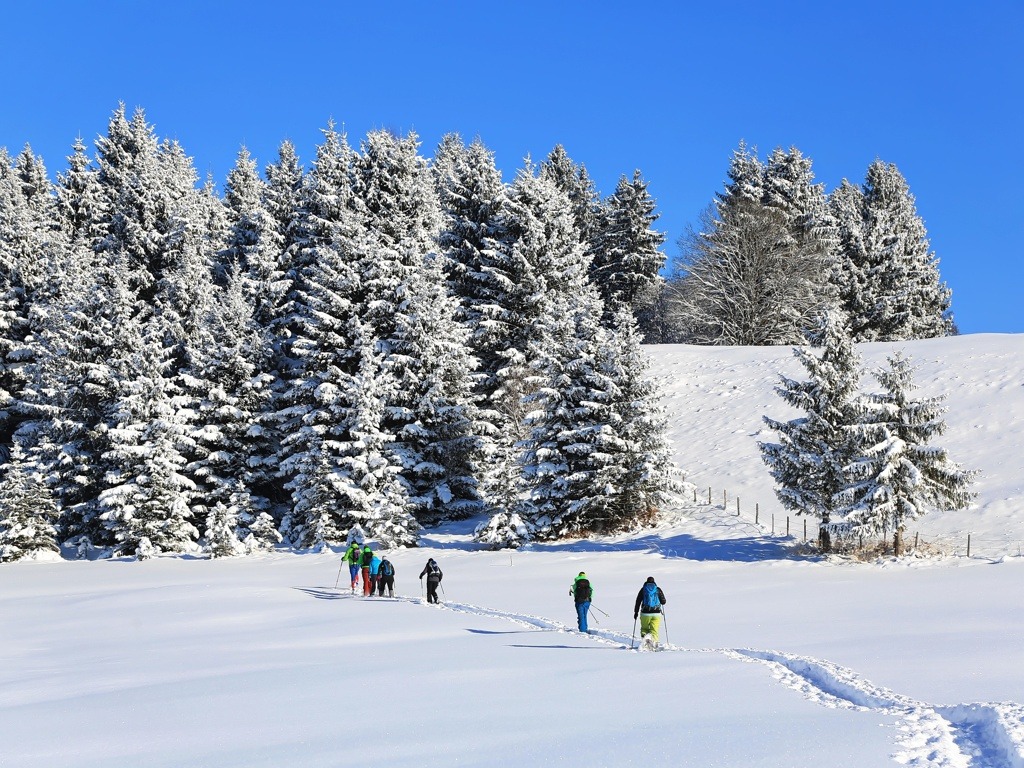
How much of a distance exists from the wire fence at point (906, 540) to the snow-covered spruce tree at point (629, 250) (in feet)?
120

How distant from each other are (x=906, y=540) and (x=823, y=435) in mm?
4346

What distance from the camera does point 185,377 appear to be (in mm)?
39469

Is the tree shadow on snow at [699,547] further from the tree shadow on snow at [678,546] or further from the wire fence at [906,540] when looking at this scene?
the wire fence at [906,540]

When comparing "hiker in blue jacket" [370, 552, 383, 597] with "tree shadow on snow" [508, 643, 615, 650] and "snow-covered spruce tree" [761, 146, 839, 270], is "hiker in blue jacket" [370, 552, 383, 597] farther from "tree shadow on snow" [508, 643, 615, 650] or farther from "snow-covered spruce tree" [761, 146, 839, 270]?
"snow-covered spruce tree" [761, 146, 839, 270]

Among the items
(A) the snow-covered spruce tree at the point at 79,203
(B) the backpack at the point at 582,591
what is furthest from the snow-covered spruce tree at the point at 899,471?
(A) the snow-covered spruce tree at the point at 79,203

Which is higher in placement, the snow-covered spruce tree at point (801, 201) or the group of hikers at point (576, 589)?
the snow-covered spruce tree at point (801, 201)

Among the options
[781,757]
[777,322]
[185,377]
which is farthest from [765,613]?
[777,322]

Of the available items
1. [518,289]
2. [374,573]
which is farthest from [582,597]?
[518,289]

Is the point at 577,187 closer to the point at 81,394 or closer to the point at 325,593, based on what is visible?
the point at 81,394

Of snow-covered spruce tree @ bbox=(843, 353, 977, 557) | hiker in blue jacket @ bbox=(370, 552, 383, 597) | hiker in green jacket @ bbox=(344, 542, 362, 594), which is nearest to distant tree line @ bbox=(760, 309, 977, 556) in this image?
snow-covered spruce tree @ bbox=(843, 353, 977, 557)

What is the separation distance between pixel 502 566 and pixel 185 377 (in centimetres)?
1882

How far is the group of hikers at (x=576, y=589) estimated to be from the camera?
52.8 feet

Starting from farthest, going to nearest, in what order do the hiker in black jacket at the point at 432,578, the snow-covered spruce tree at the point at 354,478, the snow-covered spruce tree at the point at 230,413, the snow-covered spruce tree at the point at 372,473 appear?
1. the snow-covered spruce tree at the point at 230,413
2. the snow-covered spruce tree at the point at 354,478
3. the snow-covered spruce tree at the point at 372,473
4. the hiker in black jacket at the point at 432,578

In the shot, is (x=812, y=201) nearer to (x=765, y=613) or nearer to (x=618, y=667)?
(x=765, y=613)
